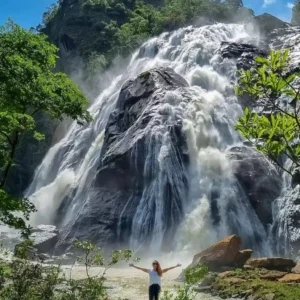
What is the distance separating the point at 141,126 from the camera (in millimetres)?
32406

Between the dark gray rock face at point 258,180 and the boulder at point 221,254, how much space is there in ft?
→ 26.6

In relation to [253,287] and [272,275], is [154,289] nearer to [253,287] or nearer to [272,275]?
[253,287]

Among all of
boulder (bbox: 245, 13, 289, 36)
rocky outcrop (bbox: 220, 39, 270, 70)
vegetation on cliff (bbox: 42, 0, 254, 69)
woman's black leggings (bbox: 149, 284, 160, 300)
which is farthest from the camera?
vegetation on cliff (bbox: 42, 0, 254, 69)

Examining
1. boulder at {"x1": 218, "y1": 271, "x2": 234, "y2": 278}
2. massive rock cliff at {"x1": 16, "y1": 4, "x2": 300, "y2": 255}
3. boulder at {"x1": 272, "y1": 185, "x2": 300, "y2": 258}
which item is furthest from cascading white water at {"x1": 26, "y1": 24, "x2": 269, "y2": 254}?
boulder at {"x1": 218, "y1": 271, "x2": 234, "y2": 278}

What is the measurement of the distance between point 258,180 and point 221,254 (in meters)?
10.7

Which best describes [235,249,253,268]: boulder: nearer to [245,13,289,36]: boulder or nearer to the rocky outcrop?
the rocky outcrop

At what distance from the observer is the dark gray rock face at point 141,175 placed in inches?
1067

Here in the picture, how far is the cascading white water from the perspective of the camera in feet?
87.4

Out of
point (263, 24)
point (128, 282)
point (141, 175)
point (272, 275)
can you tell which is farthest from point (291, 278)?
point (263, 24)

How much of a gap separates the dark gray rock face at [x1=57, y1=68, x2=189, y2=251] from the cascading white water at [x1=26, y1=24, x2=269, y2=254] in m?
→ 0.14

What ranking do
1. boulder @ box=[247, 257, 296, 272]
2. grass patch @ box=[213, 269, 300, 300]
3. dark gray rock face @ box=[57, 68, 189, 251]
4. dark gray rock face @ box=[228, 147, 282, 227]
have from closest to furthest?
grass patch @ box=[213, 269, 300, 300]
boulder @ box=[247, 257, 296, 272]
dark gray rock face @ box=[57, 68, 189, 251]
dark gray rock face @ box=[228, 147, 282, 227]

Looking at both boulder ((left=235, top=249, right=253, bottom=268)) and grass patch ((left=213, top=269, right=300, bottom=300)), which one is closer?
grass patch ((left=213, top=269, right=300, bottom=300))

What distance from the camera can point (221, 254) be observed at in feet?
63.2

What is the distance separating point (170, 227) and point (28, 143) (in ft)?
106
